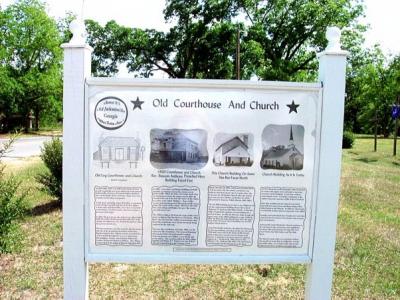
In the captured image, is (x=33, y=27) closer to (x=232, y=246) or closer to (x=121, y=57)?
(x=121, y=57)

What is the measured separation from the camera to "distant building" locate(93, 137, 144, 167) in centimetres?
300

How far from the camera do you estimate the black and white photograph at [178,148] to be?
3.01 m

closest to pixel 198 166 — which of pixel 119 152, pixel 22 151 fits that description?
pixel 119 152

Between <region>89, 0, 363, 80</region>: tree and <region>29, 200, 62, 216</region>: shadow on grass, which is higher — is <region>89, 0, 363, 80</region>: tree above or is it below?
above

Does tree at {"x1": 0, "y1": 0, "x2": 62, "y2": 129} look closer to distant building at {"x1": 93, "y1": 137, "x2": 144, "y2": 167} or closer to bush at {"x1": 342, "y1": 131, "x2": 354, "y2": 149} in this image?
bush at {"x1": 342, "y1": 131, "x2": 354, "y2": 149}

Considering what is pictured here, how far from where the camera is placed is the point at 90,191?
119 inches

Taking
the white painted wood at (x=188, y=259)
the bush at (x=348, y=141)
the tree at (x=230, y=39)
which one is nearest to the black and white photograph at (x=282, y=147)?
the white painted wood at (x=188, y=259)

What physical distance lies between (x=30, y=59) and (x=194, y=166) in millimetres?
43089

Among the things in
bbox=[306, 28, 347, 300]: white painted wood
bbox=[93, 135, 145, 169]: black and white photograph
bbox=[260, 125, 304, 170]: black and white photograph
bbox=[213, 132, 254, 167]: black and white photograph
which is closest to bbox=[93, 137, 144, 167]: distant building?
bbox=[93, 135, 145, 169]: black and white photograph

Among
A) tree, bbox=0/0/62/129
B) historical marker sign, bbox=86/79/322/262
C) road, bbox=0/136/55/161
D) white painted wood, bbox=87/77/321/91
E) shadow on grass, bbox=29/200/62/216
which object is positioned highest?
tree, bbox=0/0/62/129

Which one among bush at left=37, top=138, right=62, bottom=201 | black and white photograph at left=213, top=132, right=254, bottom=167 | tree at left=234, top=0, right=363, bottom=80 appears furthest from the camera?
tree at left=234, top=0, right=363, bottom=80

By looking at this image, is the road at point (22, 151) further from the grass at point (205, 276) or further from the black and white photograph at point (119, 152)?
the black and white photograph at point (119, 152)

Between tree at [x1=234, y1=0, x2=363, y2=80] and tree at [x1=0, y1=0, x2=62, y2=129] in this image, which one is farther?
tree at [x1=0, y1=0, x2=62, y2=129]

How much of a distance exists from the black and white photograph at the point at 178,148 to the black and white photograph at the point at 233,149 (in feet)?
0.30
